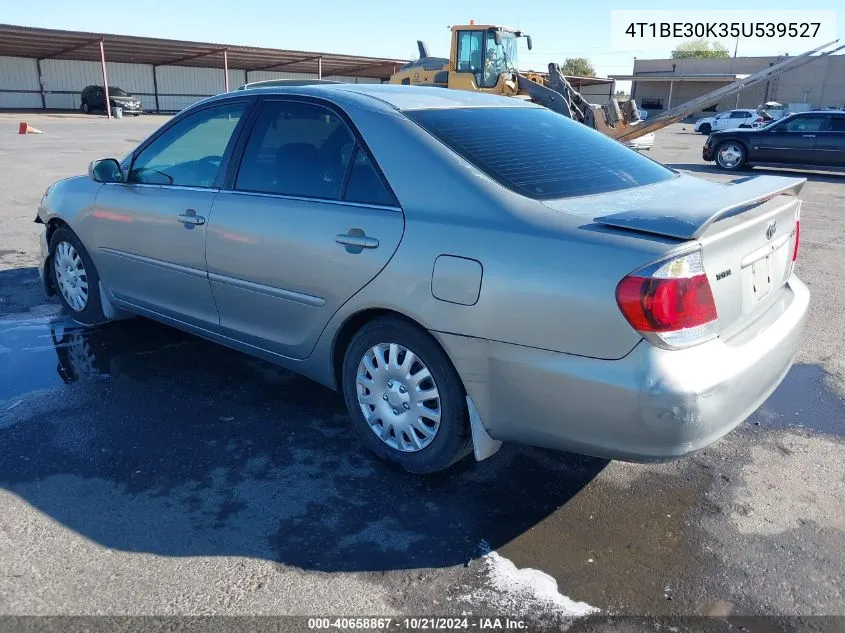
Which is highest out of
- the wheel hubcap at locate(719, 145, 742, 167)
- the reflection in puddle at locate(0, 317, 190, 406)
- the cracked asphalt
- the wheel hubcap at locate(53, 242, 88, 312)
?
the wheel hubcap at locate(719, 145, 742, 167)

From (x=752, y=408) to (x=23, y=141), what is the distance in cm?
2352

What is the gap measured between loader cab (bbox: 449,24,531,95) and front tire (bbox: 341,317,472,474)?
594 inches

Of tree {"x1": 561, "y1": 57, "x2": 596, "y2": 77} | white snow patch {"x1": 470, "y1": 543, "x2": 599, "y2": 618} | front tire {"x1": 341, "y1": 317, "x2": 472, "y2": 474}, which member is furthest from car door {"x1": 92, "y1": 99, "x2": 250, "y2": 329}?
tree {"x1": 561, "y1": 57, "x2": 596, "y2": 77}

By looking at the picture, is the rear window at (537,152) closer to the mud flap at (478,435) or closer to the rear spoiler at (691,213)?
the rear spoiler at (691,213)

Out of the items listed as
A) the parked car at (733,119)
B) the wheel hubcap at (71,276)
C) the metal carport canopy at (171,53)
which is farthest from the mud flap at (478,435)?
the parked car at (733,119)

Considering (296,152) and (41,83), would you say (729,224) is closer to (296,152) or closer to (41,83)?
(296,152)

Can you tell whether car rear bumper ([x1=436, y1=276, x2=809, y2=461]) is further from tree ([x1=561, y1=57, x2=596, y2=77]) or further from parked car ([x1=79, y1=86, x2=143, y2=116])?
tree ([x1=561, y1=57, x2=596, y2=77])

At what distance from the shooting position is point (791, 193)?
3252 mm

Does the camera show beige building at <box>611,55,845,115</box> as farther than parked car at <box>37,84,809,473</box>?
Yes

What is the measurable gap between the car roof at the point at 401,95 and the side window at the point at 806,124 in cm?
1461

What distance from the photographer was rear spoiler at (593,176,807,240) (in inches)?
95.0

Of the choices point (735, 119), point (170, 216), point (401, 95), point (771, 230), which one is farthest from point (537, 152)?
point (735, 119)

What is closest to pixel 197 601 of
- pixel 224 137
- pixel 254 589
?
pixel 254 589

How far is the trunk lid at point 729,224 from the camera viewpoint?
2496 mm
